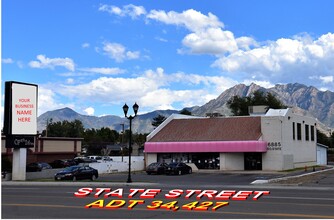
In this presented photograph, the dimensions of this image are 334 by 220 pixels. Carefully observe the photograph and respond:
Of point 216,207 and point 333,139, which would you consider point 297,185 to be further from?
point 333,139

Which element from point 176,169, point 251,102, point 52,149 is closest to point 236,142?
point 176,169

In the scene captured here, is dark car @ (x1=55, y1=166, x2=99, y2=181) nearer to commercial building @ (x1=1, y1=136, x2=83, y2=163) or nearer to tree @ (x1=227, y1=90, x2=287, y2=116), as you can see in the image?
commercial building @ (x1=1, y1=136, x2=83, y2=163)

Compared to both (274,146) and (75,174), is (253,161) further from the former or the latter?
(75,174)

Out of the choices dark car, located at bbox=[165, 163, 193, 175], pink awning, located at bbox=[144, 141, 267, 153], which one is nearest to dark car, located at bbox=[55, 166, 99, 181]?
dark car, located at bbox=[165, 163, 193, 175]

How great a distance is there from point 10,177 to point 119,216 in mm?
29358

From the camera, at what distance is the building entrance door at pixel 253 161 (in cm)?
5641

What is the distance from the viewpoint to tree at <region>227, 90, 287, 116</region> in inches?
4306

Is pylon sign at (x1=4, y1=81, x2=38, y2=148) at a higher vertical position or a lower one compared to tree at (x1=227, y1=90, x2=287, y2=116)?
lower

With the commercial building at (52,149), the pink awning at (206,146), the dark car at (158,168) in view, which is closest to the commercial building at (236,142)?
the pink awning at (206,146)

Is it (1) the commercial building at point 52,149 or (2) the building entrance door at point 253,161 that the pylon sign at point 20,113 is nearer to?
(1) the commercial building at point 52,149

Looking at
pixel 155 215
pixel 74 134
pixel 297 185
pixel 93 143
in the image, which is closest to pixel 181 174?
pixel 297 185

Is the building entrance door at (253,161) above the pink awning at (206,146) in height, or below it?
below

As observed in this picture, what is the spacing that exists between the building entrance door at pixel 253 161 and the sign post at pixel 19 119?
27.6 meters

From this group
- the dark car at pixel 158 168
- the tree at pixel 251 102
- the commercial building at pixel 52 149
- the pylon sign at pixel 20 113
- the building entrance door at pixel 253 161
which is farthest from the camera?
the tree at pixel 251 102
